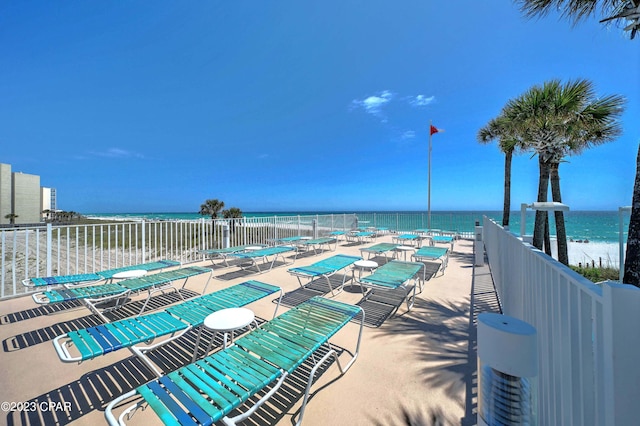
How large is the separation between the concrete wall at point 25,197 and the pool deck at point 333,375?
54616 millimetres

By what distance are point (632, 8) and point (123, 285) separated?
910cm

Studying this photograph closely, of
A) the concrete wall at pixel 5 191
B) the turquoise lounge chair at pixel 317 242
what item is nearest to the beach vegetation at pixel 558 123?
the turquoise lounge chair at pixel 317 242

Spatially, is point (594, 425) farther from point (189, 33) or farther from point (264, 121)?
point (264, 121)

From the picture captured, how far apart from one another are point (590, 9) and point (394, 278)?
6.24 m

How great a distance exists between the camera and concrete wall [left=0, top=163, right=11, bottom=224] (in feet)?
110

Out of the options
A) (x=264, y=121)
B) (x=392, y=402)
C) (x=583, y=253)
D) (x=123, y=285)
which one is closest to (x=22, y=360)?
(x=123, y=285)

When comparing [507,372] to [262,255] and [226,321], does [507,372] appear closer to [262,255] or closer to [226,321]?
[226,321]

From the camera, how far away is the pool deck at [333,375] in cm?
183

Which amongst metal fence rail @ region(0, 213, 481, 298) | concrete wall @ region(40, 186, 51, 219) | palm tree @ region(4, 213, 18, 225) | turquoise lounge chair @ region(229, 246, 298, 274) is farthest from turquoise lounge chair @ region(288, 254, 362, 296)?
concrete wall @ region(40, 186, 51, 219)

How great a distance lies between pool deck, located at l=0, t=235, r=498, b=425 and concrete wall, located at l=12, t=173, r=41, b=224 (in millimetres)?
54616

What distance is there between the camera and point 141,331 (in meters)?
2.29

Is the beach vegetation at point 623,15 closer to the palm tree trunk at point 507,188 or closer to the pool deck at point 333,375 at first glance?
the pool deck at point 333,375

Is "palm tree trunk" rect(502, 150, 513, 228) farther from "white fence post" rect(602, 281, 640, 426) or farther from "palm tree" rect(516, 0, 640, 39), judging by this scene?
"white fence post" rect(602, 281, 640, 426)

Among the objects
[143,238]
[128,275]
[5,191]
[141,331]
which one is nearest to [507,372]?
Answer: [141,331]
